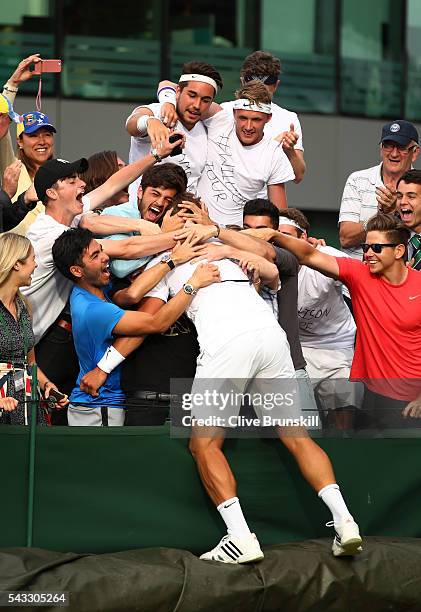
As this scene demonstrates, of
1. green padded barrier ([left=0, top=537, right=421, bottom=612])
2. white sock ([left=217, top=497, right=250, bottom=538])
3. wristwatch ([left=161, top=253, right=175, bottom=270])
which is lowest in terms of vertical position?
green padded barrier ([left=0, top=537, right=421, bottom=612])

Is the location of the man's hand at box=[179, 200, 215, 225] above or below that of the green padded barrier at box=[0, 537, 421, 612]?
above

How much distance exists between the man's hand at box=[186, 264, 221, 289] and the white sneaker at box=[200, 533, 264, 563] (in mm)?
1386

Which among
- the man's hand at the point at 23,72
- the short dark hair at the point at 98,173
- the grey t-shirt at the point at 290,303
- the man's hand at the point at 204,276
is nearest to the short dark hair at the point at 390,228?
the grey t-shirt at the point at 290,303

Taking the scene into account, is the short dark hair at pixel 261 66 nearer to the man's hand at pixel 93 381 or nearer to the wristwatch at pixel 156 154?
the wristwatch at pixel 156 154

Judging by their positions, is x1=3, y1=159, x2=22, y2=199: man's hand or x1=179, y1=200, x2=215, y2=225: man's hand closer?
x1=179, y1=200, x2=215, y2=225: man's hand

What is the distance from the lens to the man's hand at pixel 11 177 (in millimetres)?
8156

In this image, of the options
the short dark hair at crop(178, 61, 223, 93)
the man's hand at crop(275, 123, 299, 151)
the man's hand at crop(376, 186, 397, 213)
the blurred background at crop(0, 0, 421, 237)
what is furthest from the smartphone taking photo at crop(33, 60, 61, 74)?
the blurred background at crop(0, 0, 421, 237)

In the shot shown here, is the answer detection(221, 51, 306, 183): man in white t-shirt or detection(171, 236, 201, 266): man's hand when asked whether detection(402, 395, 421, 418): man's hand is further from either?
detection(221, 51, 306, 183): man in white t-shirt

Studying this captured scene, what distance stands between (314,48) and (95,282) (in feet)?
36.5

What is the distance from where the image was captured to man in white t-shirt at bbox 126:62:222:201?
27.8ft

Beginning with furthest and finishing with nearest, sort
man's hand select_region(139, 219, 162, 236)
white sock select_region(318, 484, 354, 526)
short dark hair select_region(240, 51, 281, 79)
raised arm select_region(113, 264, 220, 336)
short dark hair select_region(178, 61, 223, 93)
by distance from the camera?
short dark hair select_region(240, 51, 281, 79)
short dark hair select_region(178, 61, 223, 93)
man's hand select_region(139, 219, 162, 236)
raised arm select_region(113, 264, 220, 336)
white sock select_region(318, 484, 354, 526)

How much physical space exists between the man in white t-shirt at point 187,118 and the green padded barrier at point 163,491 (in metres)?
1.93

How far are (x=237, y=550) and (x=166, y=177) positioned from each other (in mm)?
2210

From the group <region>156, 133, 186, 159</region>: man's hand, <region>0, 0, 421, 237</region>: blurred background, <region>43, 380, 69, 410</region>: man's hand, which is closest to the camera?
<region>43, 380, 69, 410</region>: man's hand
